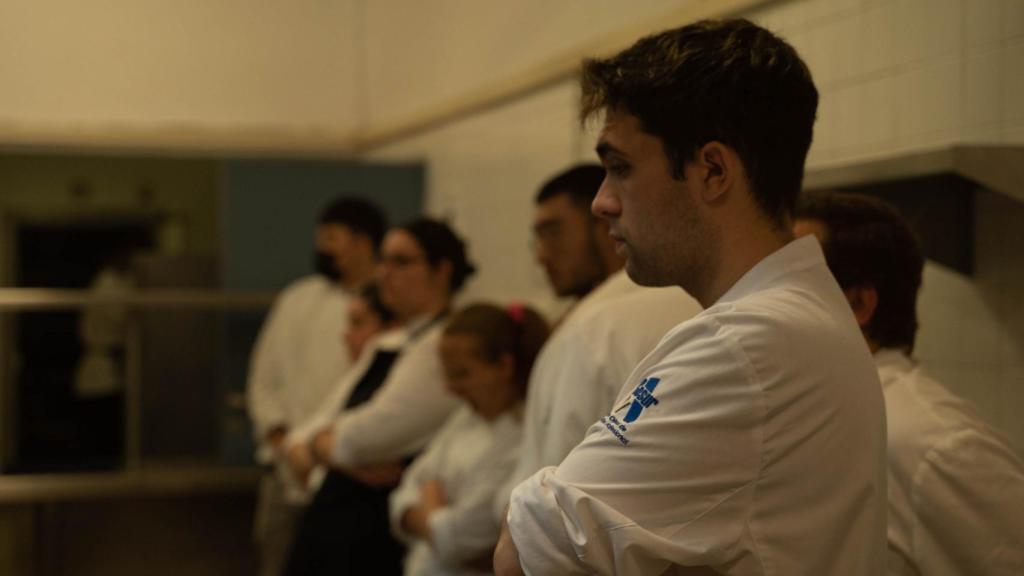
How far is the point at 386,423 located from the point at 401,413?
42 mm

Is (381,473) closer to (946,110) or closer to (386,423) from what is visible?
(386,423)

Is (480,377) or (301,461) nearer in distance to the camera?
(480,377)

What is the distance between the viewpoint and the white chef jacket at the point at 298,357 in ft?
13.5

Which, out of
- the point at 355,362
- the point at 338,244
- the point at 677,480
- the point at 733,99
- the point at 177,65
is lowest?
the point at 355,362

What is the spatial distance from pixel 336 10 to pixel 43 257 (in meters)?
2.77

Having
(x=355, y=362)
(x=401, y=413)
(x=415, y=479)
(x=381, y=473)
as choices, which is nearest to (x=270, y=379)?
(x=355, y=362)

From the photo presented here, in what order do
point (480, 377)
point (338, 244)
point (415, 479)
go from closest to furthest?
point (480, 377)
point (415, 479)
point (338, 244)

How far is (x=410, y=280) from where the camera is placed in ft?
10.2

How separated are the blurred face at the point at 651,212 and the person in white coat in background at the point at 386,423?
1626mm

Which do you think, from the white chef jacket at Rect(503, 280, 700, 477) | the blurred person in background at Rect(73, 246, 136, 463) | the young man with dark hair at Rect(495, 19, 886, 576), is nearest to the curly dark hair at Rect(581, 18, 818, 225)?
the young man with dark hair at Rect(495, 19, 886, 576)

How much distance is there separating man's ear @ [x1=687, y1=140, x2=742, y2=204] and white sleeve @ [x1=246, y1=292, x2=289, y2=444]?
3.14 meters

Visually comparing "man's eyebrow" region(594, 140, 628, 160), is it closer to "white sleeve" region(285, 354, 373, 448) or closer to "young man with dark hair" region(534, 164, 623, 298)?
"young man with dark hair" region(534, 164, 623, 298)

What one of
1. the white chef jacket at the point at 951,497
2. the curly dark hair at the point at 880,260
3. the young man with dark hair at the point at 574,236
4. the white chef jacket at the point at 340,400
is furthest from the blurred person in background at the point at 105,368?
the white chef jacket at the point at 951,497

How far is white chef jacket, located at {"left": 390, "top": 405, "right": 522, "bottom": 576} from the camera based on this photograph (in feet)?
7.87
